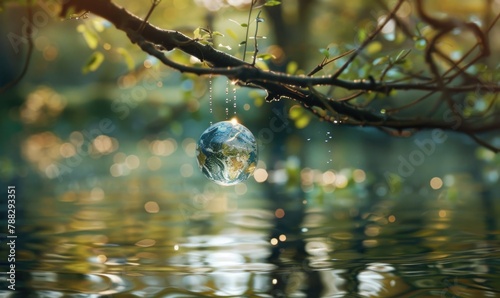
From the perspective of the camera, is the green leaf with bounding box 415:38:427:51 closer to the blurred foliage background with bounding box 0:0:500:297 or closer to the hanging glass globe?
the blurred foliage background with bounding box 0:0:500:297

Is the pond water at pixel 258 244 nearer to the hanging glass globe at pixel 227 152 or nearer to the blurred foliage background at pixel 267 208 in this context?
the blurred foliage background at pixel 267 208

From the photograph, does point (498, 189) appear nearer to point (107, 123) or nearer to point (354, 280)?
point (354, 280)

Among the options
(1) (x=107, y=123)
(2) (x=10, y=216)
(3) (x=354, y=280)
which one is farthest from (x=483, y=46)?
(1) (x=107, y=123)

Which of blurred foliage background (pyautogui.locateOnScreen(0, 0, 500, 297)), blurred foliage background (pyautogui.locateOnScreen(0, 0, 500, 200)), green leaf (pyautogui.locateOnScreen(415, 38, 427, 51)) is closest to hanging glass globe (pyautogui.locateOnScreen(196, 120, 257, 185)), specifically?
blurred foliage background (pyautogui.locateOnScreen(0, 0, 500, 297))

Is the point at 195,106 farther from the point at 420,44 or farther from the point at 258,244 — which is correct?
the point at 420,44

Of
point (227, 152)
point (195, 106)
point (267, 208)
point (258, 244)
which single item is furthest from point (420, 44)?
point (267, 208)

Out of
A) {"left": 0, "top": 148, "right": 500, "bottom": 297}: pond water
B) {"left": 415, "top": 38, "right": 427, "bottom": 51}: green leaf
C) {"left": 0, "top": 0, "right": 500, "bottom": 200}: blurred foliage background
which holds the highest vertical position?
{"left": 0, "top": 0, "right": 500, "bottom": 200}: blurred foliage background
